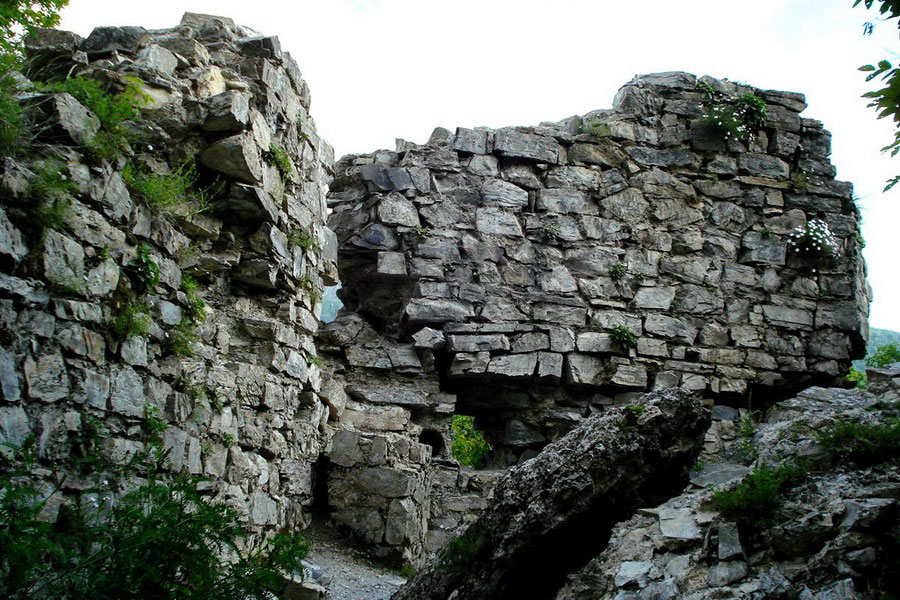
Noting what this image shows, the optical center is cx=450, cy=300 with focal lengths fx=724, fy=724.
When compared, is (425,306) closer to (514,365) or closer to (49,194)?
(514,365)

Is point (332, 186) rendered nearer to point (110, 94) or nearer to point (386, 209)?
point (386, 209)

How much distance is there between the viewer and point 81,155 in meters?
4.29

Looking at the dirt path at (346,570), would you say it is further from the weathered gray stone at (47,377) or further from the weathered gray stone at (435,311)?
the weathered gray stone at (47,377)

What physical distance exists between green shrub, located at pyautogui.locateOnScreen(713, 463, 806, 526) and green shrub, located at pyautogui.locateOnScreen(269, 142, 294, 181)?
171 inches

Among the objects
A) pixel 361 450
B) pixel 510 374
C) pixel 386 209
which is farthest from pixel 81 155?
pixel 510 374

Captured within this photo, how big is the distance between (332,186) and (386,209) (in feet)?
3.32

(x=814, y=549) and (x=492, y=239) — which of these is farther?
(x=492, y=239)

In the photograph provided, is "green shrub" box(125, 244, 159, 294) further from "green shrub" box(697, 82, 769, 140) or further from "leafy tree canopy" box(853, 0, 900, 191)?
"green shrub" box(697, 82, 769, 140)

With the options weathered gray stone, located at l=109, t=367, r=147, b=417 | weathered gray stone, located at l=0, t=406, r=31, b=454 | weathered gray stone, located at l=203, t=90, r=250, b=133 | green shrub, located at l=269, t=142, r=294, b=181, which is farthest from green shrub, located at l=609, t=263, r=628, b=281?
weathered gray stone, located at l=0, t=406, r=31, b=454

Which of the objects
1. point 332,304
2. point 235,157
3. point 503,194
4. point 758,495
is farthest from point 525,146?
point 332,304

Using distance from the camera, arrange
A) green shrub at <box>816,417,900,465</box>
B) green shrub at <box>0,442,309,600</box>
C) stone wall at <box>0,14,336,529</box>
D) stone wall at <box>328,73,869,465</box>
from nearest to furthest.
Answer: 1. green shrub at <box>0,442,309,600</box>
2. stone wall at <box>0,14,336,529</box>
3. green shrub at <box>816,417,900,465</box>
4. stone wall at <box>328,73,869,465</box>

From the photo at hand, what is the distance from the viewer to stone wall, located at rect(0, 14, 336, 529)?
382cm

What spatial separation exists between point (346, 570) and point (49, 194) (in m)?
3.98

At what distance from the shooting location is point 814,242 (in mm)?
9242
